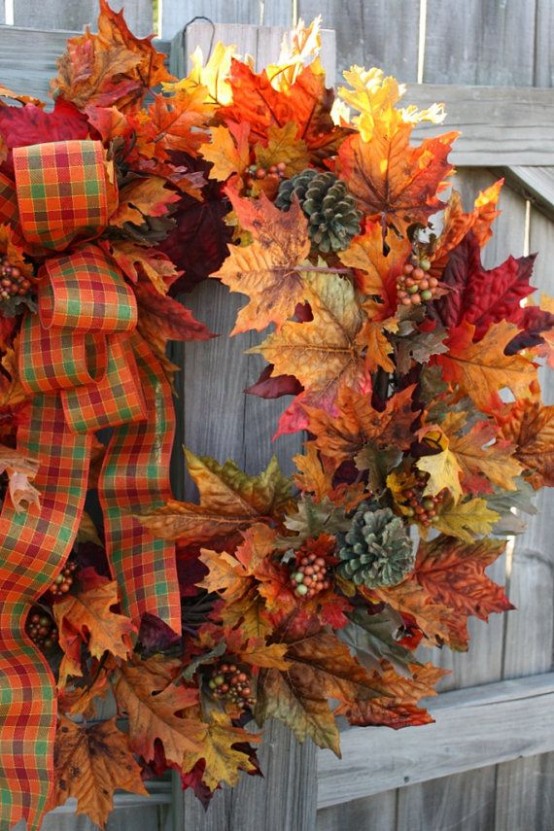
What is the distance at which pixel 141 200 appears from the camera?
744 millimetres

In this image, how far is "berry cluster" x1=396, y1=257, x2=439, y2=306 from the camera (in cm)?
77

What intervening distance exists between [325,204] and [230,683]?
50cm

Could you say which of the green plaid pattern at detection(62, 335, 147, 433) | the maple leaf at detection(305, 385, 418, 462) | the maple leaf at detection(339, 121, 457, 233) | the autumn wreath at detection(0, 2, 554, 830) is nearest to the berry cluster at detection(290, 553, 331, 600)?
the autumn wreath at detection(0, 2, 554, 830)

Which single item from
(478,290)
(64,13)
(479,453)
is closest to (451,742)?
(479,453)

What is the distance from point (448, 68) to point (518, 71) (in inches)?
4.8

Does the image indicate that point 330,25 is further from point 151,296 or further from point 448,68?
point 151,296

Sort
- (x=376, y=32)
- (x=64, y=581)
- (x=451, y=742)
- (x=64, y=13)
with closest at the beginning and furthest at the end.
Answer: (x=64, y=581)
(x=64, y=13)
(x=376, y=32)
(x=451, y=742)

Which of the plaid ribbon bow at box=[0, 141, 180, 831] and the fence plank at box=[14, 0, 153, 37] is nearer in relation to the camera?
the plaid ribbon bow at box=[0, 141, 180, 831]

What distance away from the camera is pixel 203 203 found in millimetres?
825

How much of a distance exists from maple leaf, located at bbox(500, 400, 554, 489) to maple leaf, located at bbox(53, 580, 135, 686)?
0.46 m

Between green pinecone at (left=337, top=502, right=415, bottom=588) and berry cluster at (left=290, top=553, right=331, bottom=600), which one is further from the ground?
green pinecone at (left=337, top=502, right=415, bottom=588)

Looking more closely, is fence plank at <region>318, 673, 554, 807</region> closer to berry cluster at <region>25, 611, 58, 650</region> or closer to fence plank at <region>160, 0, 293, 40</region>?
berry cluster at <region>25, 611, 58, 650</region>

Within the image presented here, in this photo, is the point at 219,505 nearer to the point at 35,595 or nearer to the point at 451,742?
the point at 35,595

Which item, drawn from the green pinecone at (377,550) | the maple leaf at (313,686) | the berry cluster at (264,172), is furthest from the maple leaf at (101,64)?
the maple leaf at (313,686)
